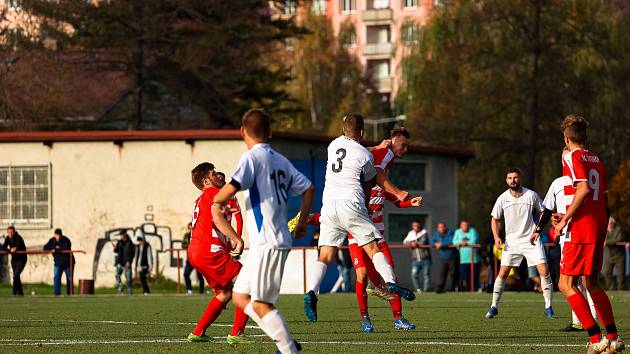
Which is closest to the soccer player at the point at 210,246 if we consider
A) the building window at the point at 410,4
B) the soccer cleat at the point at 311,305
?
the soccer cleat at the point at 311,305

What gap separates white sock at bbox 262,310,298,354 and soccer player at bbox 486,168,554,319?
928 cm

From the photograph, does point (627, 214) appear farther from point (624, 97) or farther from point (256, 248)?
point (256, 248)

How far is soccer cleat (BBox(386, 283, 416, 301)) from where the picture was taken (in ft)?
48.3

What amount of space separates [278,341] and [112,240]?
32.6 m

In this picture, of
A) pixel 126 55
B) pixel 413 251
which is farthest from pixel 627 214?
pixel 413 251

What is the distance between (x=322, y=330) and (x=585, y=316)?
4.37 metres

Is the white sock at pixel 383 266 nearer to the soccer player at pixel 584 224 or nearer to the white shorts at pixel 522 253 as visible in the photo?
the soccer player at pixel 584 224

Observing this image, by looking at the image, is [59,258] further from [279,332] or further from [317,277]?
[279,332]

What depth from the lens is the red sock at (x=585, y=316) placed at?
1221cm

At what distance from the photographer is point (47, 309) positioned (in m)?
23.7

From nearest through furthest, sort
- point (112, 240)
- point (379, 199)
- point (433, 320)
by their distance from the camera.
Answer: point (379, 199)
point (433, 320)
point (112, 240)

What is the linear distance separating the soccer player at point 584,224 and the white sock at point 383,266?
3042 mm

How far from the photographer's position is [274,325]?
34.0 ft

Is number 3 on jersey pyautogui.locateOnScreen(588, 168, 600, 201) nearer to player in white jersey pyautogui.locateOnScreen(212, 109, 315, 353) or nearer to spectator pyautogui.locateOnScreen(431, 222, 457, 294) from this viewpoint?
player in white jersey pyautogui.locateOnScreen(212, 109, 315, 353)
